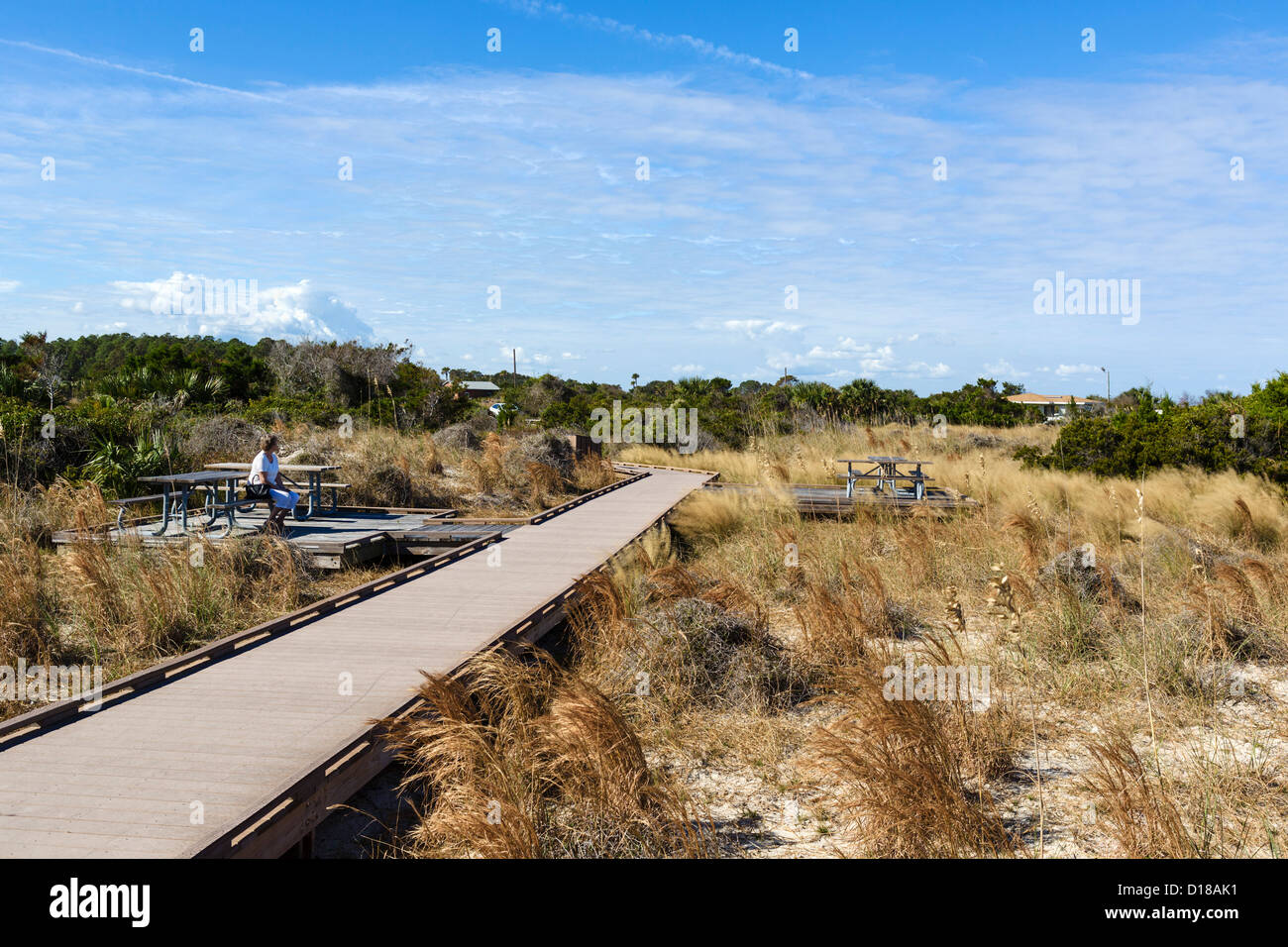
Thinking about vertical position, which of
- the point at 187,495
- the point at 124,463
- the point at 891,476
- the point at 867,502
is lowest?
the point at 867,502

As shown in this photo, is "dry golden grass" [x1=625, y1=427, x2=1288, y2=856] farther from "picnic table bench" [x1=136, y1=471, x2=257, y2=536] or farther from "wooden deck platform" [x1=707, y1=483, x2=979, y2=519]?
"picnic table bench" [x1=136, y1=471, x2=257, y2=536]

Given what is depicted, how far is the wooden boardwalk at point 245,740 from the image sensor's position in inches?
123

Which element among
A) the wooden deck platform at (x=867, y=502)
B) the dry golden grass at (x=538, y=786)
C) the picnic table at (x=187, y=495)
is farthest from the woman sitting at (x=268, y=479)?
the wooden deck platform at (x=867, y=502)

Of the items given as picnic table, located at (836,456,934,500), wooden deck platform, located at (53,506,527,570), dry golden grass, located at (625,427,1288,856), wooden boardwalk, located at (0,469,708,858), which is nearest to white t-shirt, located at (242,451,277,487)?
wooden deck platform, located at (53,506,527,570)

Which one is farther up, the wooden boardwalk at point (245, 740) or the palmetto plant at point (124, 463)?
the palmetto plant at point (124, 463)

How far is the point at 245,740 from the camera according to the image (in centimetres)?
399

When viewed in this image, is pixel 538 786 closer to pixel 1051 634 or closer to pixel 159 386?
pixel 1051 634

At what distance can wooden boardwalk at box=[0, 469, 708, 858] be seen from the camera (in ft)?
10.2

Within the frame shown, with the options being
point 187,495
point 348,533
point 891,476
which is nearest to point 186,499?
point 187,495

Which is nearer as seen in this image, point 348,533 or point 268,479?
point 268,479

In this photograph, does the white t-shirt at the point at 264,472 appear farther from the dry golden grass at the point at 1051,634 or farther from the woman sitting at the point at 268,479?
the dry golden grass at the point at 1051,634

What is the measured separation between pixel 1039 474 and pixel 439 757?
1223cm
